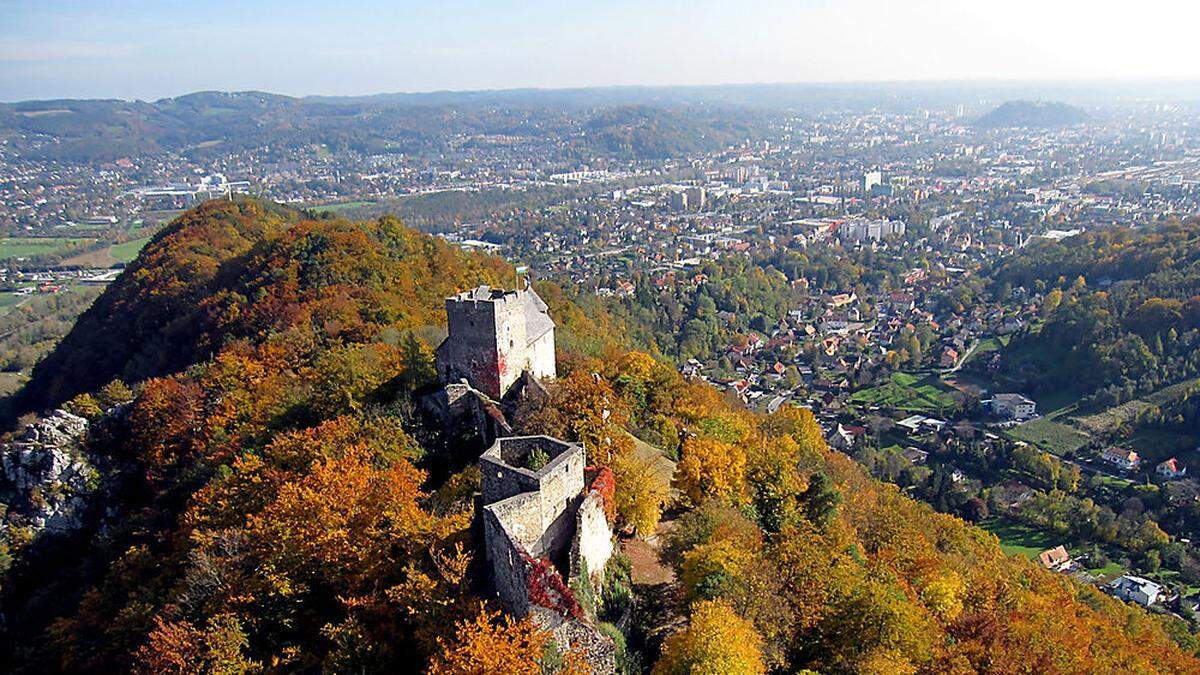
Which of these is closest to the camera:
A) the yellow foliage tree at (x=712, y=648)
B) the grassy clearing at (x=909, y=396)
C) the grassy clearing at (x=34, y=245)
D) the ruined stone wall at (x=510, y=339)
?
the yellow foliage tree at (x=712, y=648)

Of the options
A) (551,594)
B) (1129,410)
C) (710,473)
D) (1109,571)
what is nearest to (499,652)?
(551,594)

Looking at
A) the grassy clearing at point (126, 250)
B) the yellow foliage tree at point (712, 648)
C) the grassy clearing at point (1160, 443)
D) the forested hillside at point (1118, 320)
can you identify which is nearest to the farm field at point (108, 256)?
the grassy clearing at point (126, 250)

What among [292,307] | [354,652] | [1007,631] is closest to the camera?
[354,652]

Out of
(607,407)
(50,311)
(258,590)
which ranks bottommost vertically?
(50,311)

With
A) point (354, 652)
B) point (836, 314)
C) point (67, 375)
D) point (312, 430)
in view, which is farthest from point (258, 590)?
point (836, 314)

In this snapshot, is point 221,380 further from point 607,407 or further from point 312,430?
point 607,407

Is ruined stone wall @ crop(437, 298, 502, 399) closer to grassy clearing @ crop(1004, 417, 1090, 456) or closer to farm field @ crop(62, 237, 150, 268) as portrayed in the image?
grassy clearing @ crop(1004, 417, 1090, 456)

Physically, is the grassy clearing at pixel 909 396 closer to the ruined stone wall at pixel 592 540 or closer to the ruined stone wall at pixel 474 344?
the ruined stone wall at pixel 474 344
